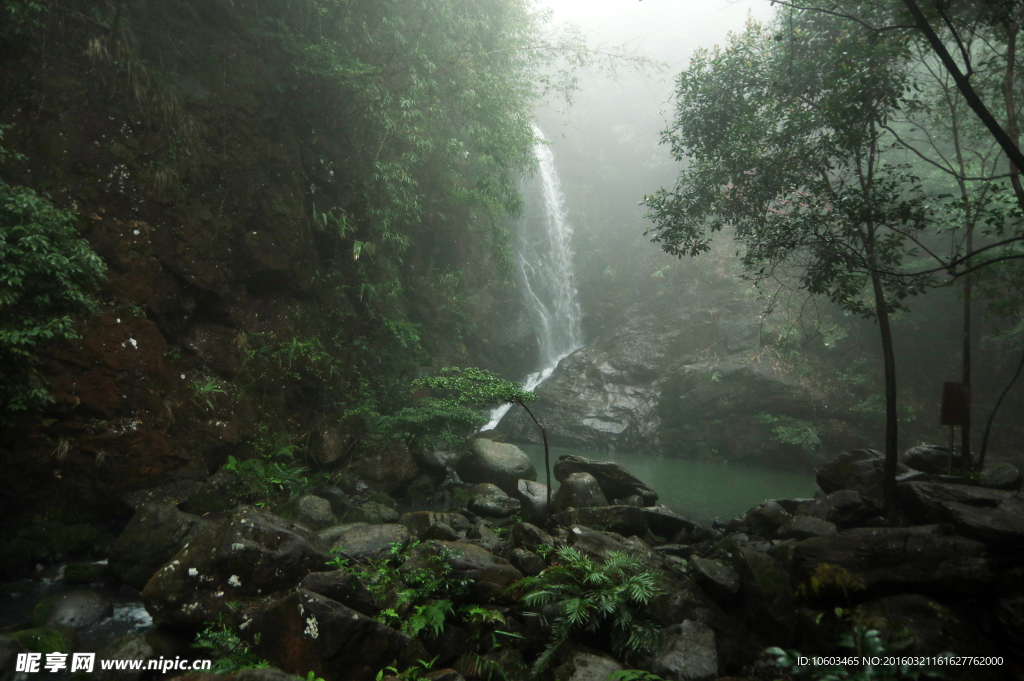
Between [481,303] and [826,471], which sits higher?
[481,303]

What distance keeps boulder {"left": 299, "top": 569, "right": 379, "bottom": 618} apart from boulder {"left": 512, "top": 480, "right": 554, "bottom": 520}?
4664mm

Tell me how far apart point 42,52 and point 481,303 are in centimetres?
1305

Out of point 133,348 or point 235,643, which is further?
point 133,348

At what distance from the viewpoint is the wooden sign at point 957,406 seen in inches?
304

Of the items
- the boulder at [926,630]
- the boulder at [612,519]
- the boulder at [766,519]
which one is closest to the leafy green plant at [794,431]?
the boulder at [766,519]

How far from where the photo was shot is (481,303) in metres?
18.8

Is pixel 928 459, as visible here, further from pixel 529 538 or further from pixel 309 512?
pixel 309 512

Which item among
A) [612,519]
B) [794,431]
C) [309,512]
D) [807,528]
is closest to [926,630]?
[807,528]

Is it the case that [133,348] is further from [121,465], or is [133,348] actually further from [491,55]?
[491,55]

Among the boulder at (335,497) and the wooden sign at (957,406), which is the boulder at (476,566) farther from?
the wooden sign at (957,406)

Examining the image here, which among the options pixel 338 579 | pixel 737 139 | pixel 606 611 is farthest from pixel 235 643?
pixel 737 139

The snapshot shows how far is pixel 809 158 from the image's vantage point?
7762mm

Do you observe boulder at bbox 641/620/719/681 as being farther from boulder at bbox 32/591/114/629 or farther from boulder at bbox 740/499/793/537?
boulder at bbox 32/591/114/629

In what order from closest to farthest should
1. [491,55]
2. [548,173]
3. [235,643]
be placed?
[235,643] < [491,55] < [548,173]
